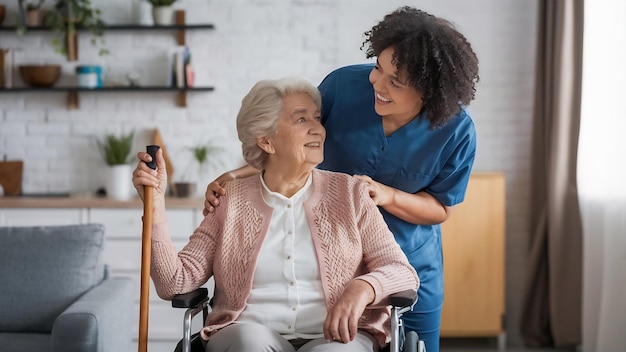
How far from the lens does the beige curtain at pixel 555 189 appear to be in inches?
182

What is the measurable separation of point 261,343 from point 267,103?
2.16ft

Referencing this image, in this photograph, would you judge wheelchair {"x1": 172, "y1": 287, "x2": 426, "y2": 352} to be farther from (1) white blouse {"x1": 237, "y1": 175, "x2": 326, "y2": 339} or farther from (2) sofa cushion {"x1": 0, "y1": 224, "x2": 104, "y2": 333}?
(2) sofa cushion {"x1": 0, "y1": 224, "x2": 104, "y2": 333}

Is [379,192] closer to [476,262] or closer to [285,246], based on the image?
A: [285,246]

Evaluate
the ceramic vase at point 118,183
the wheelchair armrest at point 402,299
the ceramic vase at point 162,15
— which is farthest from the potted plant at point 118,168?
the wheelchair armrest at point 402,299

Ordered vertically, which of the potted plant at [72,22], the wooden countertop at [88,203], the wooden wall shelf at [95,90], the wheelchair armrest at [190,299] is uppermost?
the potted plant at [72,22]

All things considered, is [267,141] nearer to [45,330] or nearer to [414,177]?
[414,177]

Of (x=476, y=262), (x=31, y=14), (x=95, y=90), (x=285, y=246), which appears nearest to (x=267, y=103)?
(x=285, y=246)

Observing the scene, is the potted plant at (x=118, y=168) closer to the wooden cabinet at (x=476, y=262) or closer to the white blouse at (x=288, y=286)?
the wooden cabinet at (x=476, y=262)

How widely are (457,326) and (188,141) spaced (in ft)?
6.16

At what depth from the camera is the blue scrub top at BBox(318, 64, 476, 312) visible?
2533 millimetres

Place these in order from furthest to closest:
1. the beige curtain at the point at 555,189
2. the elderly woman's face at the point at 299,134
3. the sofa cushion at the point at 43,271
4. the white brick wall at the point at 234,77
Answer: the white brick wall at the point at 234,77 → the beige curtain at the point at 555,189 → the sofa cushion at the point at 43,271 → the elderly woman's face at the point at 299,134

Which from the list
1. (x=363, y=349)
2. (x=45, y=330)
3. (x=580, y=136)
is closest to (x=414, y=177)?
(x=363, y=349)

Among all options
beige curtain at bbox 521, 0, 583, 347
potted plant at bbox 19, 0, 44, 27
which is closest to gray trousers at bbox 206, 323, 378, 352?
beige curtain at bbox 521, 0, 583, 347

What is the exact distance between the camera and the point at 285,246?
2.35 m
